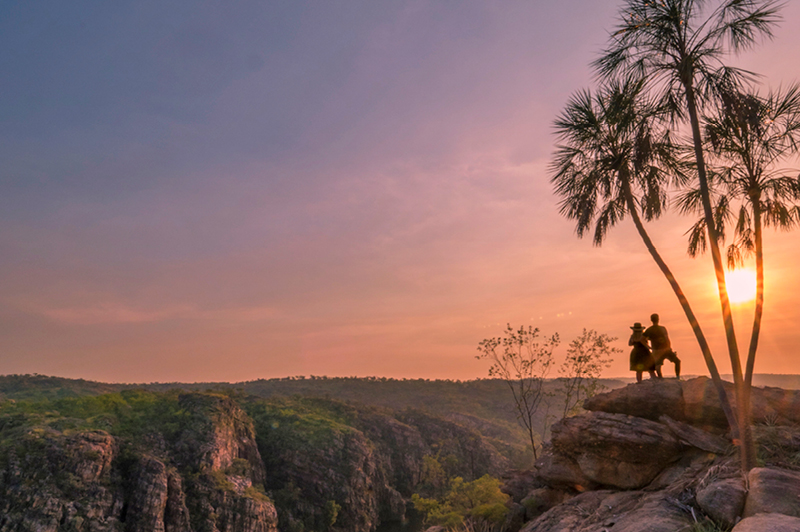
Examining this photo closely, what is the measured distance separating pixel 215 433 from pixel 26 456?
19.2 meters

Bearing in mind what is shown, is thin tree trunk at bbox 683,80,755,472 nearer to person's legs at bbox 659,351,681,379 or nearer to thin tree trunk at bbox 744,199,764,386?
thin tree trunk at bbox 744,199,764,386

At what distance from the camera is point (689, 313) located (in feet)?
39.7

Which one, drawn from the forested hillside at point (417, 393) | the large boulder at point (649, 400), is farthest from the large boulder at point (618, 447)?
the forested hillside at point (417, 393)

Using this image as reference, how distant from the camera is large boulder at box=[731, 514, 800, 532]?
576cm

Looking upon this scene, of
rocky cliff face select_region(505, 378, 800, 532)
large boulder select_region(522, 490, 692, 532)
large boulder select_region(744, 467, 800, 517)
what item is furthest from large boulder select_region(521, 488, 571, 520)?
large boulder select_region(744, 467, 800, 517)

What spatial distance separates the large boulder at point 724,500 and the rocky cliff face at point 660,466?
19 millimetres

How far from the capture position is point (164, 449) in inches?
1829

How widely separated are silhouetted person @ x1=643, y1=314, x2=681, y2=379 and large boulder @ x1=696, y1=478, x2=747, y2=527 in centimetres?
654

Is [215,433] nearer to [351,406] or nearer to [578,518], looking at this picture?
[351,406]

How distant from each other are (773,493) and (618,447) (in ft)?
21.8

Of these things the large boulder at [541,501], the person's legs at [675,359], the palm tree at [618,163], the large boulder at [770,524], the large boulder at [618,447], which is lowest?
the large boulder at [541,501]

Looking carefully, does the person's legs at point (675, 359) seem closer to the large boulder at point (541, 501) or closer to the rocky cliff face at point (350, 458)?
the large boulder at point (541, 501)

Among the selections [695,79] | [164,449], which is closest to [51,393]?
[164,449]

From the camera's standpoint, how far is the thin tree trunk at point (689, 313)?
37.8 feet
